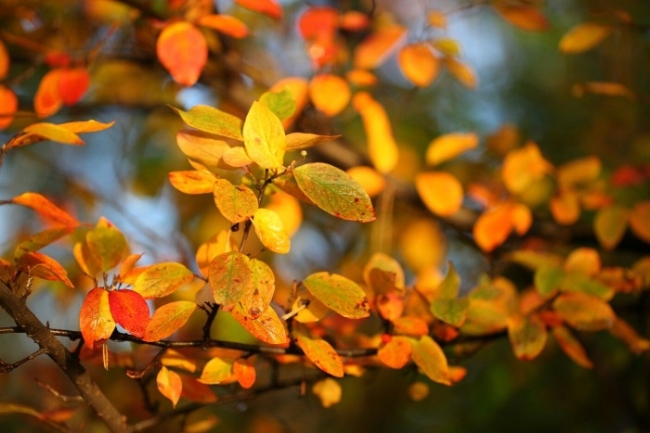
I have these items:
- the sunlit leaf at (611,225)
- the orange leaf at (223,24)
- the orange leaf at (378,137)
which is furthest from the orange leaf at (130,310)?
the sunlit leaf at (611,225)

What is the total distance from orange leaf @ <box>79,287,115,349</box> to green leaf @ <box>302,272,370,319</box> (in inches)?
6.1

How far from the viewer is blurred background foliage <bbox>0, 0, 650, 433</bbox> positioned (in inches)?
39.2

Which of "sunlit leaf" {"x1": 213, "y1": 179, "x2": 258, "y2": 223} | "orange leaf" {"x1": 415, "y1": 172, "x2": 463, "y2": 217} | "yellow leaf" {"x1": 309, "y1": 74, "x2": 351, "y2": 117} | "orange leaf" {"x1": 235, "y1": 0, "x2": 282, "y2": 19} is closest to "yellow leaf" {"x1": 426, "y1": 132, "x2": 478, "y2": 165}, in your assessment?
"orange leaf" {"x1": 415, "y1": 172, "x2": 463, "y2": 217}

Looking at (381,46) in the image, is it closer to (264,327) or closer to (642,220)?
(642,220)

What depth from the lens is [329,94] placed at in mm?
850

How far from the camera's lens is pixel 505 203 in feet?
2.95

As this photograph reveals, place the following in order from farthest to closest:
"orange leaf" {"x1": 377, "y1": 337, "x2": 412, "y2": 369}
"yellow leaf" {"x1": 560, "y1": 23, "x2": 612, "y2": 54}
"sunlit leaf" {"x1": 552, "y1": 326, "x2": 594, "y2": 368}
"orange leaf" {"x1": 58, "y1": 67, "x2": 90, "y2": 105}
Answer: "yellow leaf" {"x1": 560, "y1": 23, "x2": 612, "y2": 54}, "orange leaf" {"x1": 58, "y1": 67, "x2": 90, "y2": 105}, "sunlit leaf" {"x1": 552, "y1": 326, "x2": 594, "y2": 368}, "orange leaf" {"x1": 377, "y1": 337, "x2": 412, "y2": 369}

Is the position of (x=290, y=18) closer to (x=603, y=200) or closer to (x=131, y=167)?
(x=131, y=167)

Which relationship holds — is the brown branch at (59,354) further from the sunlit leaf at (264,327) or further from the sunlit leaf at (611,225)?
the sunlit leaf at (611,225)

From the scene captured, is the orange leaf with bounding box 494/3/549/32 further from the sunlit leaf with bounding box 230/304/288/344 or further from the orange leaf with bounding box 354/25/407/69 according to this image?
the sunlit leaf with bounding box 230/304/288/344

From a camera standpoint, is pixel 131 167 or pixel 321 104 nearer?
pixel 321 104

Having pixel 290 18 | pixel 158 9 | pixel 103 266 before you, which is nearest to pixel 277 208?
pixel 103 266

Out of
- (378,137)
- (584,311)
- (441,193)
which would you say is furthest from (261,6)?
(584,311)

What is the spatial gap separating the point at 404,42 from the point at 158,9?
0.39 metres
